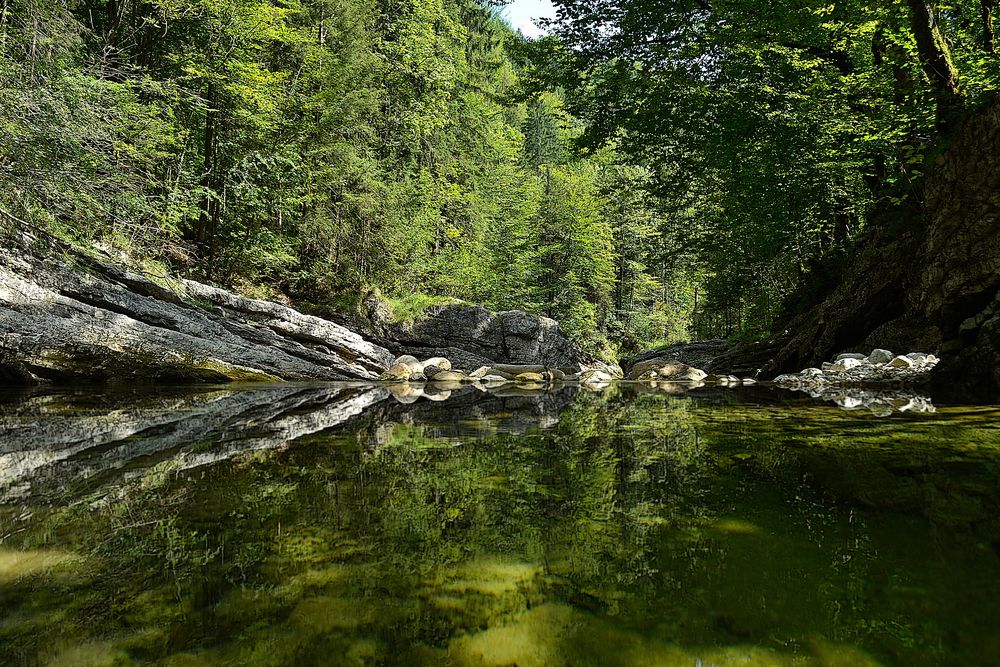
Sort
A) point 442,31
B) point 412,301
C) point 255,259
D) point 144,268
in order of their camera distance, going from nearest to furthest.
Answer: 1. point 144,268
2. point 255,259
3. point 412,301
4. point 442,31

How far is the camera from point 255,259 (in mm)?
13359

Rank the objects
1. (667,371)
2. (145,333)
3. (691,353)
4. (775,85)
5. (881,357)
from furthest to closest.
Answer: (691,353)
(667,371)
(775,85)
(145,333)
(881,357)

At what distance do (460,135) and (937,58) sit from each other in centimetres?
1622

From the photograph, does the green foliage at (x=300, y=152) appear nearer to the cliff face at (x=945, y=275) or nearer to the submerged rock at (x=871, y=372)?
the cliff face at (x=945, y=275)

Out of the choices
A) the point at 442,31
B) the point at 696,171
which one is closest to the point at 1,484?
the point at 696,171

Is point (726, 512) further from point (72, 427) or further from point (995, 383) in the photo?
point (995, 383)

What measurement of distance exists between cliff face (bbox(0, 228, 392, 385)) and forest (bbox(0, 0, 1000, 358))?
87cm

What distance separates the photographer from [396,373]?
12.2 m

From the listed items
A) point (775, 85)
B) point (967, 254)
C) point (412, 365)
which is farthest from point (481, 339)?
point (967, 254)

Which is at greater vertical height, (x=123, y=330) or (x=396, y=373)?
(x=123, y=330)

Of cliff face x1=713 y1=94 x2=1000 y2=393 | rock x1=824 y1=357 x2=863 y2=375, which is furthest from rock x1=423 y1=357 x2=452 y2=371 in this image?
rock x1=824 y1=357 x2=863 y2=375

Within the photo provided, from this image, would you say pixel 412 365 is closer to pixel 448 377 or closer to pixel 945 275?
pixel 448 377

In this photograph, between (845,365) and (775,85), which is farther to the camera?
(775,85)

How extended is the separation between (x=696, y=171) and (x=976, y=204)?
460cm
